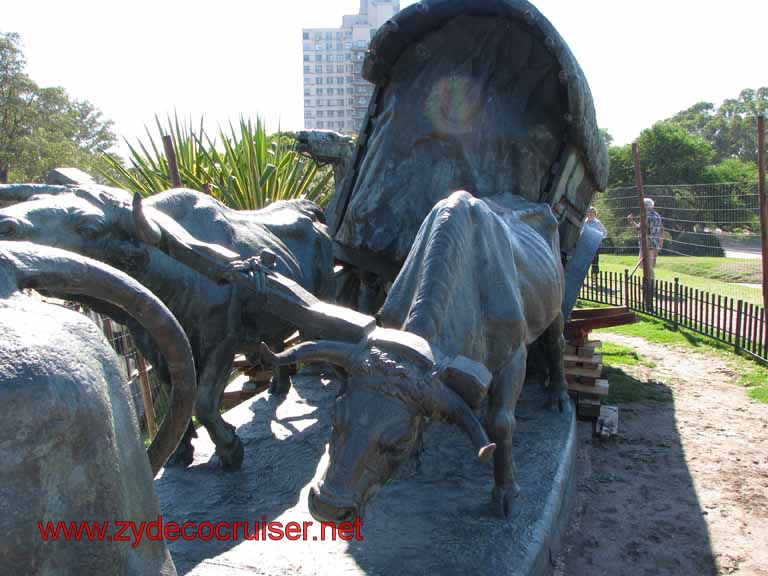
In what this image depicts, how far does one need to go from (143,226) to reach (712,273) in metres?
14.6

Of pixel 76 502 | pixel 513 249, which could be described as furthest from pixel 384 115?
pixel 76 502

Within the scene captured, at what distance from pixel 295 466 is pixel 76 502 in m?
2.95

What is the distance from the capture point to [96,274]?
128cm

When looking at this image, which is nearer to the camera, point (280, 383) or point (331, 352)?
point (331, 352)

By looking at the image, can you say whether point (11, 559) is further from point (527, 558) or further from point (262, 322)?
point (262, 322)

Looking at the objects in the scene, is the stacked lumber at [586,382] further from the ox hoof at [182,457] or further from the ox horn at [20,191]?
the ox horn at [20,191]

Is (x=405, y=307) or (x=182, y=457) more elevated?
(x=405, y=307)

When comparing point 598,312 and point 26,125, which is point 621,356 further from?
point 26,125

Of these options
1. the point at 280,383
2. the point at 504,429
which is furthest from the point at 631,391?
the point at 504,429

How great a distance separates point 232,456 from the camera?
365 cm

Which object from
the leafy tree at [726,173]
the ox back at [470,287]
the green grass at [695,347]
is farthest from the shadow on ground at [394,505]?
the leafy tree at [726,173]

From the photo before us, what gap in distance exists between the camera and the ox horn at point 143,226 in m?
2.54

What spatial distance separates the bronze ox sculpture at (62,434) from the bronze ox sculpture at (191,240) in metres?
0.94


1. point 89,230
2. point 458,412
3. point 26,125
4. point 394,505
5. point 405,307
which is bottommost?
point 394,505
